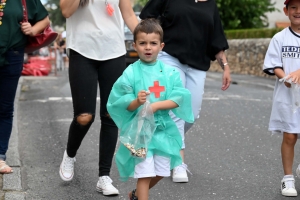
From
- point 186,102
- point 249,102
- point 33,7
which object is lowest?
point 249,102

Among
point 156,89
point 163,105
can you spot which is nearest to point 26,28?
point 156,89

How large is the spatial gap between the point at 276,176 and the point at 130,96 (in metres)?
2.33

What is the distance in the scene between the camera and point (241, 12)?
3042 centimetres

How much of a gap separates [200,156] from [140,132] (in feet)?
9.33

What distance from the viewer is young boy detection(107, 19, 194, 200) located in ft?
13.0

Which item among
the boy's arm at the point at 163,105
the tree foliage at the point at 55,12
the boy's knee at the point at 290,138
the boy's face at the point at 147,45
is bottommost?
the tree foliage at the point at 55,12

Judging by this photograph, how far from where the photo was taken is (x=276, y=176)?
577 cm

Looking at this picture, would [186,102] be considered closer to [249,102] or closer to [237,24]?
[249,102]

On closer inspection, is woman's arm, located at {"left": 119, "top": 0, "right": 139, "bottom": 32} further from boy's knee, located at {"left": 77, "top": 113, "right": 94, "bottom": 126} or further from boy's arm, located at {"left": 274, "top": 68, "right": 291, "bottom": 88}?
boy's arm, located at {"left": 274, "top": 68, "right": 291, "bottom": 88}

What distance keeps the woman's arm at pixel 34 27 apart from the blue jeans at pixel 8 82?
189 mm

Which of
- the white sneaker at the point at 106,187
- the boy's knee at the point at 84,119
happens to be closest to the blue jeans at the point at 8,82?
the boy's knee at the point at 84,119

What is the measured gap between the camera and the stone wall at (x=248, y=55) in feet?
63.4

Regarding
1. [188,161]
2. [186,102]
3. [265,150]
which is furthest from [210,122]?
[186,102]

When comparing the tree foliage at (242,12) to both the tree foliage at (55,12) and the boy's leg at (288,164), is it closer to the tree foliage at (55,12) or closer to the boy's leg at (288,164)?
the boy's leg at (288,164)
